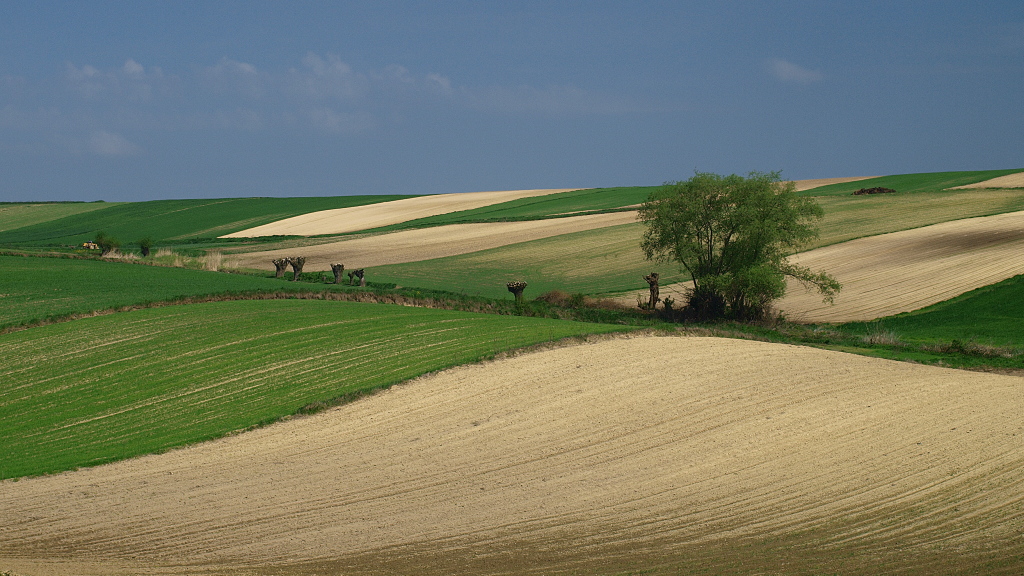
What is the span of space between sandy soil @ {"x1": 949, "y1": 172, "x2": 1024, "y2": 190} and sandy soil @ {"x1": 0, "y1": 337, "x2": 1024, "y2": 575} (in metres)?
55.6

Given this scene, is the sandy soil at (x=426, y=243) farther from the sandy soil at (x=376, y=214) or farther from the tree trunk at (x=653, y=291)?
the tree trunk at (x=653, y=291)

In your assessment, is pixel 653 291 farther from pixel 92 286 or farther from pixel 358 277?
pixel 92 286

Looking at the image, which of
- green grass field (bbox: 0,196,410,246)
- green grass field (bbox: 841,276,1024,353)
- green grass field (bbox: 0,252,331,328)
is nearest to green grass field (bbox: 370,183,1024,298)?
green grass field (bbox: 0,252,331,328)

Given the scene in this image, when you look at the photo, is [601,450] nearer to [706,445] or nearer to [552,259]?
[706,445]

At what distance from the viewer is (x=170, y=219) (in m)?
102

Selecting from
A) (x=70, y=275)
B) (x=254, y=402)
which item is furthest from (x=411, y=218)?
(x=254, y=402)

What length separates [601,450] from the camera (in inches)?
750

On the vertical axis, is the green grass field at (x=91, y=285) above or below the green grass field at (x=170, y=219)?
below

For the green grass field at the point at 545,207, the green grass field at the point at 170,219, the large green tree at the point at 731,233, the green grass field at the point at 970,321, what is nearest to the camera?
the green grass field at the point at 970,321

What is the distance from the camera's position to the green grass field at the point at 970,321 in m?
34.4

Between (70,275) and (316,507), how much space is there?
33.6m

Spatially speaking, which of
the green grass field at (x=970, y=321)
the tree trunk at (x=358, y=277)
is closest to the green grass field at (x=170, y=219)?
the tree trunk at (x=358, y=277)

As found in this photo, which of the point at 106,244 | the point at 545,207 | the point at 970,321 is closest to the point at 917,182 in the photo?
the point at 545,207

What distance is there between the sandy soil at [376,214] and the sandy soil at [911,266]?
156 ft
